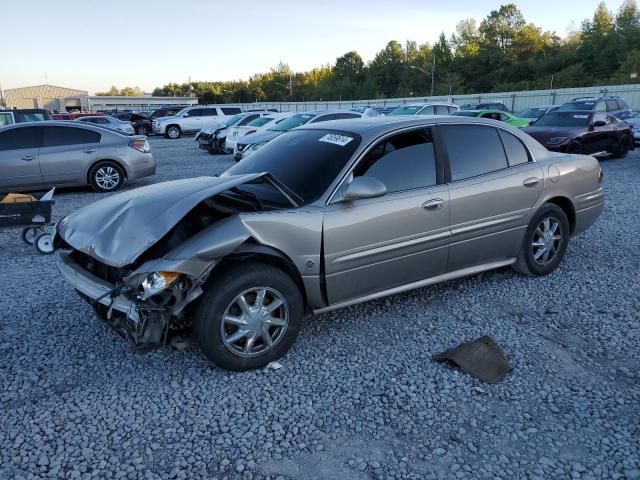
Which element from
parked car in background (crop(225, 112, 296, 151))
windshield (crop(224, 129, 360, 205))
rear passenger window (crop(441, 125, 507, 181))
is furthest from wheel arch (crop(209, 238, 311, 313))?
parked car in background (crop(225, 112, 296, 151))

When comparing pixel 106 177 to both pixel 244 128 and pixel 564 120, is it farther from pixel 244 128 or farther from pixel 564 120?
pixel 564 120

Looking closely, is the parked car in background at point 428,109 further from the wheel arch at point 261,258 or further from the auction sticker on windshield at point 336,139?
the wheel arch at point 261,258

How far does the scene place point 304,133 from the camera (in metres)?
4.33

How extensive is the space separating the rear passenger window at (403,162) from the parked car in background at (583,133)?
9714mm

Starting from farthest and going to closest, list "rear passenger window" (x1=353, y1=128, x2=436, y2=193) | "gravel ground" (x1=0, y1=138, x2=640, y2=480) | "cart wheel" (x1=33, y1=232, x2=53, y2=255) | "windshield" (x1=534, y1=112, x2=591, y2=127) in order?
"windshield" (x1=534, y1=112, x2=591, y2=127)
"cart wheel" (x1=33, y1=232, x2=53, y2=255)
"rear passenger window" (x1=353, y1=128, x2=436, y2=193)
"gravel ground" (x1=0, y1=138, x2=640, y2=480)

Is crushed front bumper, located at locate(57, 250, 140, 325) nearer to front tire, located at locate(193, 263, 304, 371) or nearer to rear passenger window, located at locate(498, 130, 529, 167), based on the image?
front tire, located at locate(193, 263, 304, 371)

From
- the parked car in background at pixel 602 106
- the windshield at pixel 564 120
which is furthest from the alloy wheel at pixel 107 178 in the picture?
the parked car in background at pixel 602 106

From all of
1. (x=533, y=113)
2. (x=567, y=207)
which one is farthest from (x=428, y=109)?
(x=567, y=207)

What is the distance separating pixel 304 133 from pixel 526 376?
8.79ft

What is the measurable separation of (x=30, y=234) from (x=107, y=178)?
3812mm

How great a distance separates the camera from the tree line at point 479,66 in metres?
64.1

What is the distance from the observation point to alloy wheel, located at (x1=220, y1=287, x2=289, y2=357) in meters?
3.07

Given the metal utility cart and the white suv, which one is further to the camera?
the white suv

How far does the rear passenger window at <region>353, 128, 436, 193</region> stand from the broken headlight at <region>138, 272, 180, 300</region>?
154cm
